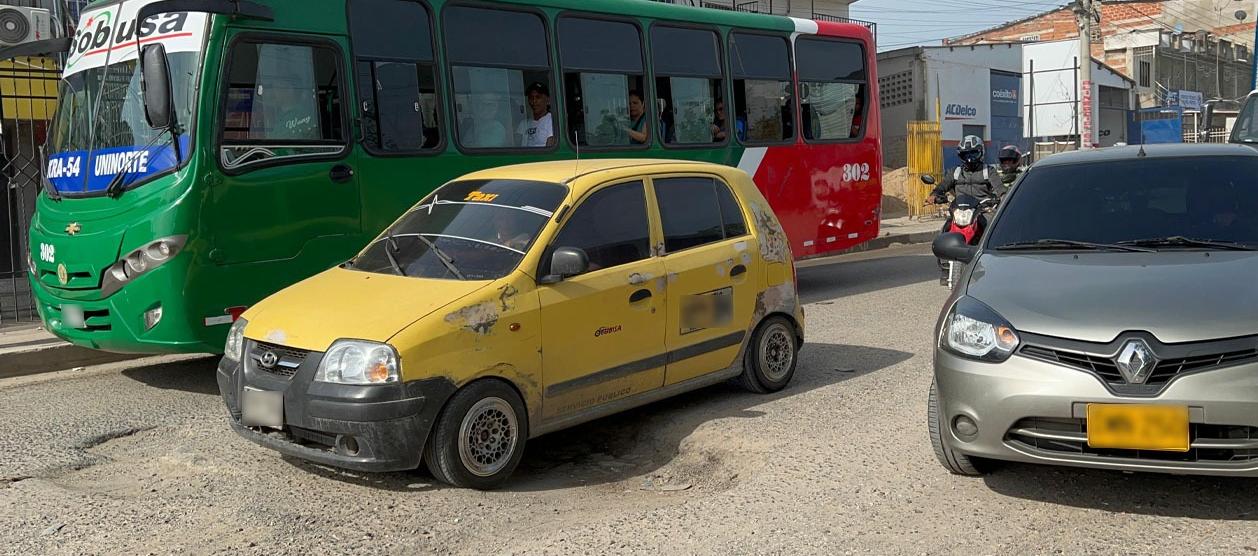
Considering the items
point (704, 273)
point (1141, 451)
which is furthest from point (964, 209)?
point (1141, 451)

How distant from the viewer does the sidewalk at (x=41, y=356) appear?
876 centimetres

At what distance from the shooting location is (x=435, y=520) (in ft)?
15.7

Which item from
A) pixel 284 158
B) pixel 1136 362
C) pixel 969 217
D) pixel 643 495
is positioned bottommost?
pixel 643 495

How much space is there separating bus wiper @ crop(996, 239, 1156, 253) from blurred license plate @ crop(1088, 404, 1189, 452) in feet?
4.04

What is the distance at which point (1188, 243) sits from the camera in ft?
16.8

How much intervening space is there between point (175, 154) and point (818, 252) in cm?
766

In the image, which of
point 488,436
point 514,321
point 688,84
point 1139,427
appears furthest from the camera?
point 688,84

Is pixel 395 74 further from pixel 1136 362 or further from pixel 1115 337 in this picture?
pixel 1136 362

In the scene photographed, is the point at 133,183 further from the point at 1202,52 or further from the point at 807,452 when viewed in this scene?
the point at 1202,52

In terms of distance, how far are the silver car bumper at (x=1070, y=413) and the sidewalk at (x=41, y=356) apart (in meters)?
7.25

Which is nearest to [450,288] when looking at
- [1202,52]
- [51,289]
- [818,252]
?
[51,289]

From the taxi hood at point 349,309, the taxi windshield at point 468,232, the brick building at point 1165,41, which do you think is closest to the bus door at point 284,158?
the taxi windshield at point 468,232

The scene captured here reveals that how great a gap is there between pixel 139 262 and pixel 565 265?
3588 millimetres

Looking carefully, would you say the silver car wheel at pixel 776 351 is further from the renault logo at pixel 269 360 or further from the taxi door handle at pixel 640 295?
the renault logo at pixel 269 360
